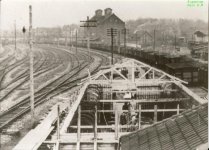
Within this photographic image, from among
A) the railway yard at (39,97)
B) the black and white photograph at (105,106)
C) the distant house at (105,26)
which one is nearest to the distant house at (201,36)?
the distant house at (105,26)

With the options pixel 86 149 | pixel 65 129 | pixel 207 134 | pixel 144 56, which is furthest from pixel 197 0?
pixel 144 56

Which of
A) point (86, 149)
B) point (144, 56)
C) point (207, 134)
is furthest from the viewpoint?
point (144, 56)

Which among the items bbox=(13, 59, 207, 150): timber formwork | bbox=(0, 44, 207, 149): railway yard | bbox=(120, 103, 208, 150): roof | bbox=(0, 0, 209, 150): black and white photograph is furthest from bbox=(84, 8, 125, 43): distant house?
bbox=(120, 103, 208, 150): roof

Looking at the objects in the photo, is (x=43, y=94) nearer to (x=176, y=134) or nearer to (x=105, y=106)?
(x=105, y=106)

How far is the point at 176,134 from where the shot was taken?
8195 millimetres

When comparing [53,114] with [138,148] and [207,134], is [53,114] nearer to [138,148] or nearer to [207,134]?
[138,148]

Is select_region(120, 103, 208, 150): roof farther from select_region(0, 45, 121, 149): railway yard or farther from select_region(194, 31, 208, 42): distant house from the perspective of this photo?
select_region(194, 31, 208, 42): distant house

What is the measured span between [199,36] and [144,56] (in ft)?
113

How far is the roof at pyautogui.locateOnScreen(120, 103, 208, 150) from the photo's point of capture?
756 centimetres

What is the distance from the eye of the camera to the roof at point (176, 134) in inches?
298

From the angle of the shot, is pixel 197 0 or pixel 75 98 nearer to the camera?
pixel 197 0

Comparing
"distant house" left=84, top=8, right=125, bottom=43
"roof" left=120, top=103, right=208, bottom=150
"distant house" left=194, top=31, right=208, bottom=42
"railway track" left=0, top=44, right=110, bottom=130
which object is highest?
"distant house" left=84, top=8, right=125, bottom=43

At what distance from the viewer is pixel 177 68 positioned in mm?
30266

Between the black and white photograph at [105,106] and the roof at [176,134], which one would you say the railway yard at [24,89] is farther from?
the roof at [176,134]
